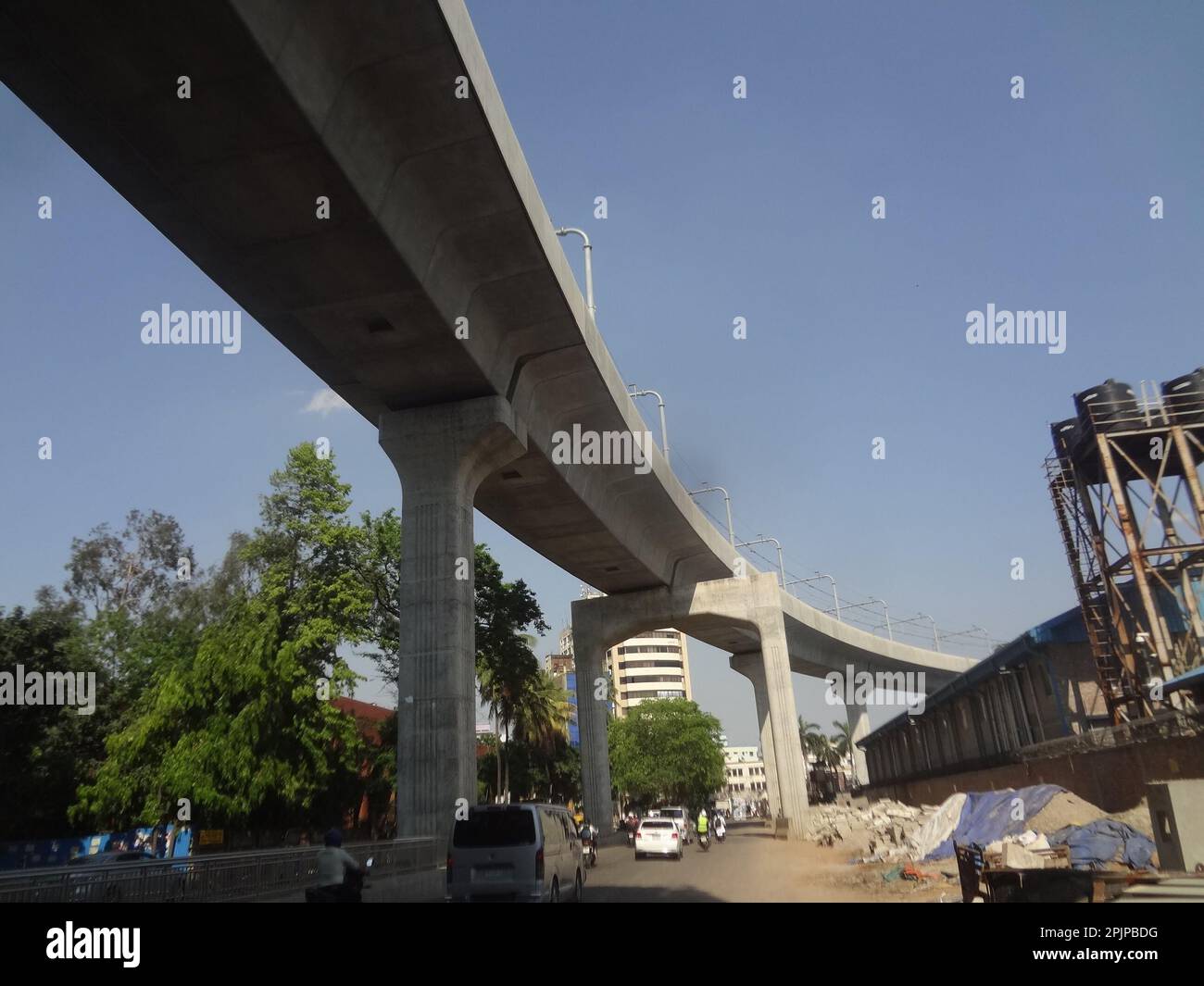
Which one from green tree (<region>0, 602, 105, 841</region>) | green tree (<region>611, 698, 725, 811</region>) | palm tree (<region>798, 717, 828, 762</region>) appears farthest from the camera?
palm tree (<region>798, 717, 828, 762</region>)

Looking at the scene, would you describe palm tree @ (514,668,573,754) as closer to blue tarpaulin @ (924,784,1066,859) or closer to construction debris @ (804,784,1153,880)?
construction debris @ (804,784,1153,880)

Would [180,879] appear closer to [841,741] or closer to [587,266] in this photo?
[587,266]

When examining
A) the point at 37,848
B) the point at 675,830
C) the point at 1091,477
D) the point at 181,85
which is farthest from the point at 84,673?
the point at 1091,477

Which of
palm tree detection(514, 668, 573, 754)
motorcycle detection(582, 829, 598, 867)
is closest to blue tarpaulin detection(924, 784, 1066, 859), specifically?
motorcycle detection(582, 829, 598, 867)

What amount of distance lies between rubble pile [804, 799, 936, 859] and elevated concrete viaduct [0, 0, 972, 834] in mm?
12204

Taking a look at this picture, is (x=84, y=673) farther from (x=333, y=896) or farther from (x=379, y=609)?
(x=333, y=896)

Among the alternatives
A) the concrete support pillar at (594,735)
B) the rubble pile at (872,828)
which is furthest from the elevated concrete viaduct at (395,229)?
the concrete support pillar at (594,735)

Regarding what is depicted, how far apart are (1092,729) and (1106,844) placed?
1599 centimetres

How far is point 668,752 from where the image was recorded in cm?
7088

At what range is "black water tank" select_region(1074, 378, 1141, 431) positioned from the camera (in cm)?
3178

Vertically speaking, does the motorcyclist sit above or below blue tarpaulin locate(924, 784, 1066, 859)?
above

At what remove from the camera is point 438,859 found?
1791 cm

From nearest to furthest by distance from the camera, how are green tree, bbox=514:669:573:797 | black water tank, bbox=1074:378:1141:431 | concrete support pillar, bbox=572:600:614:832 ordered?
1. black water tank, bbox=1074:378:1141:431
2. concrete support pillar, bbox=572:600:614:832
3. green tree, bbox=514:669:573:797

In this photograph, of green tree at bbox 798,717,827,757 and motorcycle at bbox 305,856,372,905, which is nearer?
motorcycle at bbox 305,856,372,905
